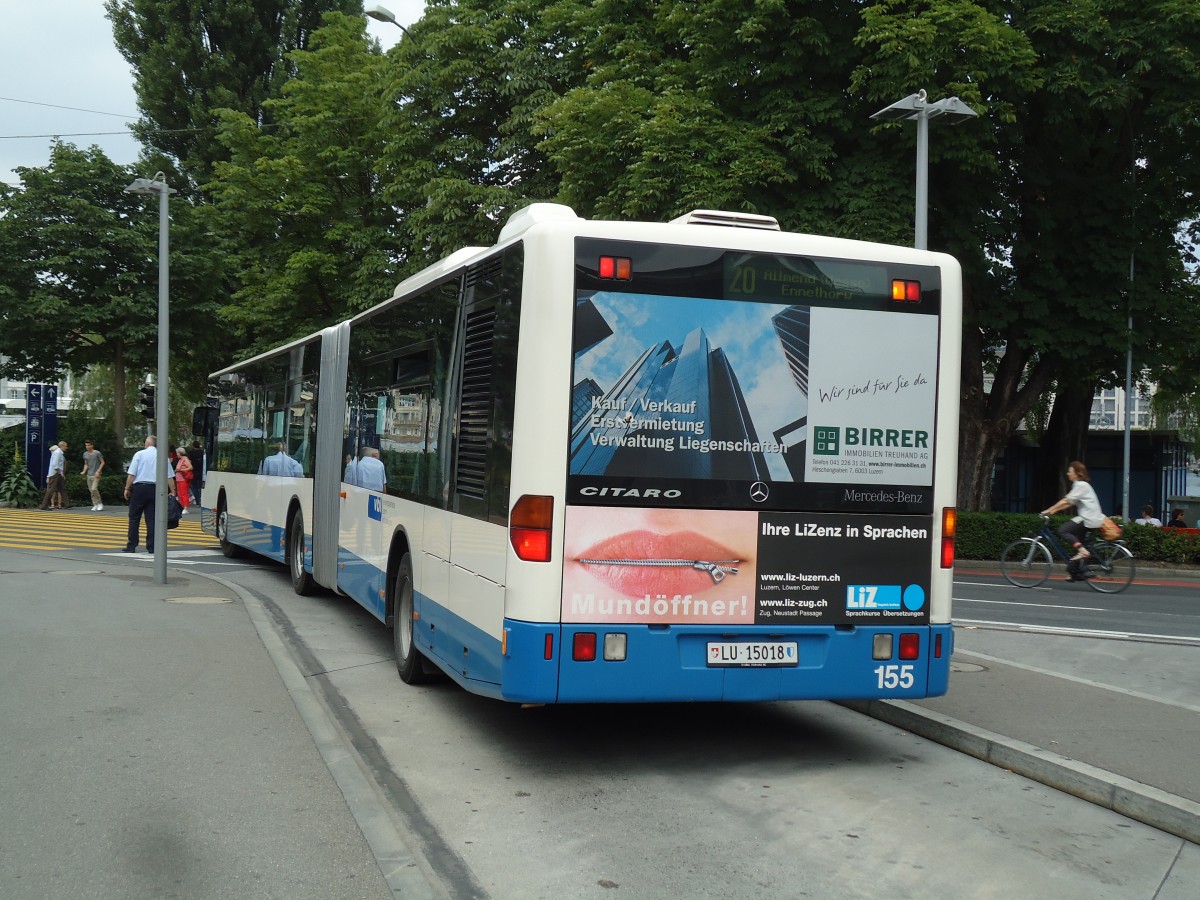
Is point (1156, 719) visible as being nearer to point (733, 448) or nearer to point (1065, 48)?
point (733, 448)

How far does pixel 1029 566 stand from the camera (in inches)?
717

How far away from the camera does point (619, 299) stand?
6344mm

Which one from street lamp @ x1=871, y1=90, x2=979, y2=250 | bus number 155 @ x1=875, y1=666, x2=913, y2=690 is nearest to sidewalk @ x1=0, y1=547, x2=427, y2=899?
bus number 155 @ x1=875, y1=666, x2=913, y2=690

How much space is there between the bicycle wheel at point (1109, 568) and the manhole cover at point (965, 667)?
30.2 feet

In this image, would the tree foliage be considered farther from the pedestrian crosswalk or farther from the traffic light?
the pedestrian crosswalk

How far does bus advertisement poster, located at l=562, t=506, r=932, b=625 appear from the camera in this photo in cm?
627

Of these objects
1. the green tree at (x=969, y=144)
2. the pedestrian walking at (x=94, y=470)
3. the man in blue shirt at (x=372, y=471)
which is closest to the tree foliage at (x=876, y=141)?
the green tree at (x=969, y=144)

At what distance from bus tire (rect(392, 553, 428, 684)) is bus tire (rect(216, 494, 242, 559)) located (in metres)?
10.3

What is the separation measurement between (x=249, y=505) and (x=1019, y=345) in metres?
13.5

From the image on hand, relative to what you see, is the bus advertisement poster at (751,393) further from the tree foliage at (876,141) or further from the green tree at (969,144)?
the green tree at (969,144)

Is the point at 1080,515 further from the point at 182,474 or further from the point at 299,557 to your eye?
the point at 182,474

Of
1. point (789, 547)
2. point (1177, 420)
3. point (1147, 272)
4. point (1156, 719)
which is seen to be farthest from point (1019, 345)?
point (1177, 420)

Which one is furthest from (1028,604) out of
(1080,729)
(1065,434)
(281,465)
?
(1065,434)

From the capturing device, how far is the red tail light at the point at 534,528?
20.3ft
